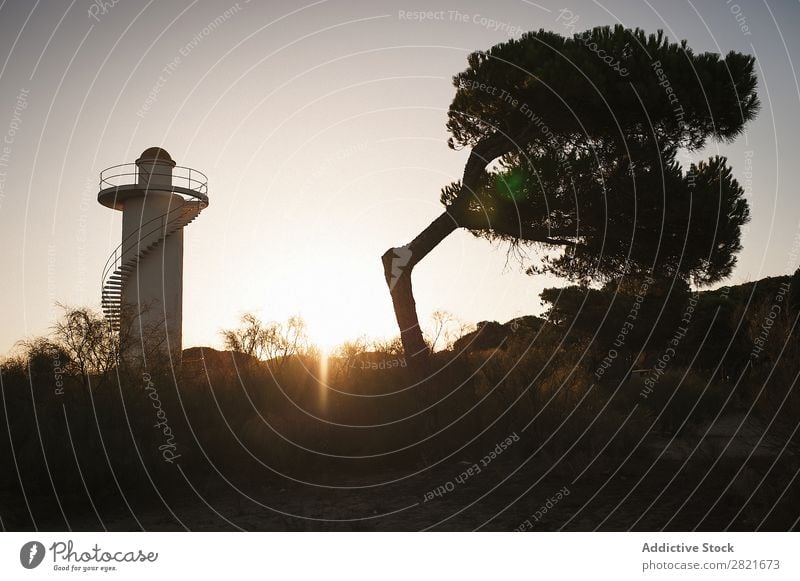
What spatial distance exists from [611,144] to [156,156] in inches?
629

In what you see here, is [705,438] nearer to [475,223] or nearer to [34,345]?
[475,223]

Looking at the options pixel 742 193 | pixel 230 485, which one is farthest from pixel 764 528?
pixel 742 193

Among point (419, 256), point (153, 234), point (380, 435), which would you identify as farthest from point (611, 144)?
point (153, 234)

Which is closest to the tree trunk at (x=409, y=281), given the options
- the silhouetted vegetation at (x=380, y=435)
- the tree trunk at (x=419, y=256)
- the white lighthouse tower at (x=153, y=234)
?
the tree trunk at (x=419, y=256)

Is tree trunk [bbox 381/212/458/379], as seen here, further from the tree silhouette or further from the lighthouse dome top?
the lighthouse dome top

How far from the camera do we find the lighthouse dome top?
74.0 feet

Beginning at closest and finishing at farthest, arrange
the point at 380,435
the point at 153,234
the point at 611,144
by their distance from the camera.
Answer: the point at 380,435 → the point at 611,144 → the point at 153,234

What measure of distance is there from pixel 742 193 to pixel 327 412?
8.80 meters

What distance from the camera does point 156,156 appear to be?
74.0ft

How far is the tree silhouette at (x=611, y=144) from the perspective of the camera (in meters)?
11.9

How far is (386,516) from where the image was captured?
8109 mm

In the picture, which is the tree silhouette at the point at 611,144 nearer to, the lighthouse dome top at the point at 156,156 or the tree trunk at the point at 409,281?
the tree trunk at the point at 409,281

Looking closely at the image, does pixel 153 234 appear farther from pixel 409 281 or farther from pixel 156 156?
pixel 409 281

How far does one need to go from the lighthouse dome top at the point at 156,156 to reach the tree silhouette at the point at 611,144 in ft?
42.1
